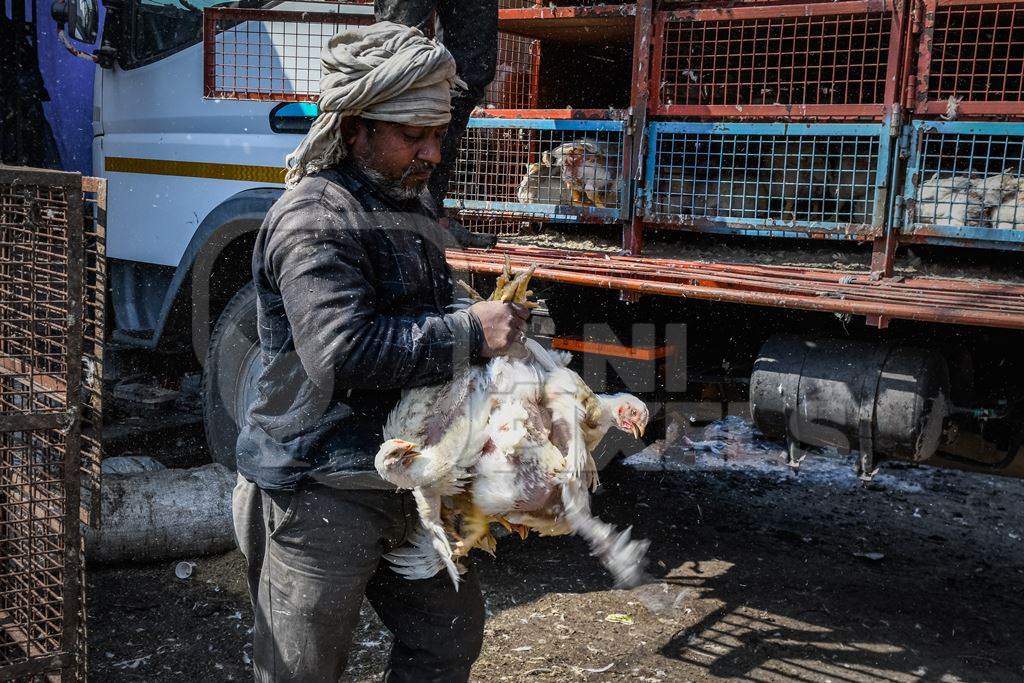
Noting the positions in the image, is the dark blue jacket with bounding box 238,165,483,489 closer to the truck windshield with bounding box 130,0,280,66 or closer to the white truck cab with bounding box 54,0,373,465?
the white truck cab with bounding box 54,0,373,465

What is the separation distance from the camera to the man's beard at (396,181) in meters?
2.30

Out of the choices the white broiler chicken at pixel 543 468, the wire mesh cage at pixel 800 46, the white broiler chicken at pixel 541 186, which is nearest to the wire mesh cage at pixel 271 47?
the white broiler chicken at pixel 541 186

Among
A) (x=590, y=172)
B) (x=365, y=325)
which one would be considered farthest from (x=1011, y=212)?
(x=365, y=325)

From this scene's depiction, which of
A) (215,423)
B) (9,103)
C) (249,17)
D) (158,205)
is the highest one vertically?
(249,17)

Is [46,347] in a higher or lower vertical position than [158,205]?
lower

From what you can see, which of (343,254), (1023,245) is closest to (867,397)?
(1023,245)

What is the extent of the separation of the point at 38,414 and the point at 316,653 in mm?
1072

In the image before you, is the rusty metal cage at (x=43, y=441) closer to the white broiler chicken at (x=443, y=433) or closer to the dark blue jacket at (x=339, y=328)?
the dark blue jacket at (x=339, y=328)

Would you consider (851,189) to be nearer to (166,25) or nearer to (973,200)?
(973,200)

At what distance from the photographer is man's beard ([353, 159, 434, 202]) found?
7.56 ft

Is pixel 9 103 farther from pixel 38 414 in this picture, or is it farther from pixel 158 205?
pixel 38 414

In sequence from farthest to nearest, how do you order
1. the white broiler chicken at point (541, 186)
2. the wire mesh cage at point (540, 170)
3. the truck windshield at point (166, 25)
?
the truck windshield at point (166, 25)
the white broiler chicken at point (541, 186)
the wire mesh cage at point (540, 170)

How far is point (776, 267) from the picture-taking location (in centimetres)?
396

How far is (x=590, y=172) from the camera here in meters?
4.28
